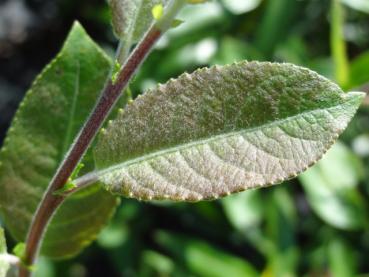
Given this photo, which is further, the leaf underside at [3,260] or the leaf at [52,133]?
the leaf at [52,133]

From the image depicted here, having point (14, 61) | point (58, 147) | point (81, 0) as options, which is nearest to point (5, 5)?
point (14, 61)

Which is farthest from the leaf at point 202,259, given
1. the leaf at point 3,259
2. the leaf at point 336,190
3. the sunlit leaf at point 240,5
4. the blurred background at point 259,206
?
the leaf at point 3,259

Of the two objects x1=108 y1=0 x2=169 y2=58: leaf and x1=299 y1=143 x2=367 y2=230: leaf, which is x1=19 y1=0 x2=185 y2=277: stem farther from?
x1=299 y1=143 x2=367 y2=230: leaf

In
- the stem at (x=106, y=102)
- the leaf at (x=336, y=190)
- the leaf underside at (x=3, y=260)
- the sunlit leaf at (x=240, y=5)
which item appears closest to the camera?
the stem at (x=106, y=102)

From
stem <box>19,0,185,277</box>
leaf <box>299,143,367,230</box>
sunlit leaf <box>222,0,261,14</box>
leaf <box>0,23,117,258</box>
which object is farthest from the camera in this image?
sunlit leaf <box>222,0,261,14</box>

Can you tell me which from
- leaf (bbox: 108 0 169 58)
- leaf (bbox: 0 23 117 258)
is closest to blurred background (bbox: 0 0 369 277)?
leaf (bbox: 0 23 117 258)

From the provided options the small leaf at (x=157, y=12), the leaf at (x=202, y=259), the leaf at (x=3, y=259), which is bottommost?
the leaf at (x=202, y=259)

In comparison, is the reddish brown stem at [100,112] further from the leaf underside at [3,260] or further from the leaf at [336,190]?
the leaf at [336,190]
